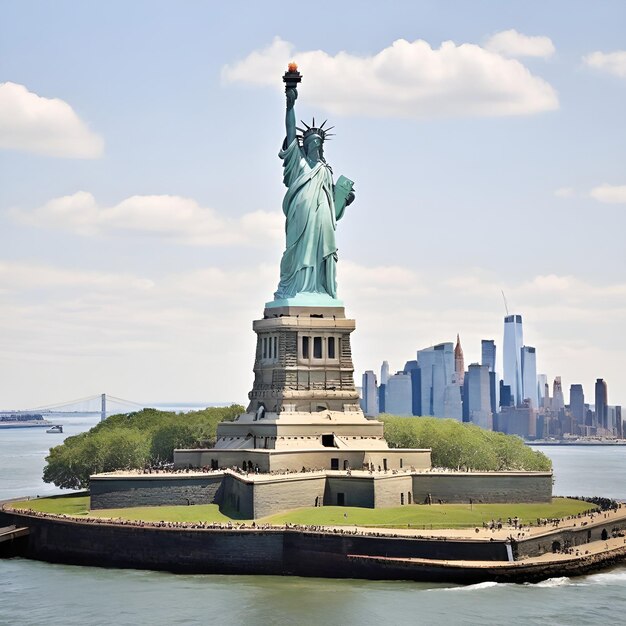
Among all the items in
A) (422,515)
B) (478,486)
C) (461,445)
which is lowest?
(422,515)

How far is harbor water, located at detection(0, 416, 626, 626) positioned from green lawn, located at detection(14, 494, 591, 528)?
6.38 metres

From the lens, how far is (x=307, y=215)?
327ft

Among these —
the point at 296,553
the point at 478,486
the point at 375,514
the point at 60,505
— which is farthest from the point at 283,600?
the point at 60,505

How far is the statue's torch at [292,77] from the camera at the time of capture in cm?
10203

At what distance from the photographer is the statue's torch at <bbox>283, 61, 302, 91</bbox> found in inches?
4017

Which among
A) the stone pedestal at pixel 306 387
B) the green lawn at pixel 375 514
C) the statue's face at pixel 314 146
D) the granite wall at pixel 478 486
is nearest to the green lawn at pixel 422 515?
the green lawn at pixel 375 514

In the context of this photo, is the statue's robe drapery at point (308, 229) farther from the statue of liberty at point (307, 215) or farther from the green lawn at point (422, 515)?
the green lawn at point (422, 515)

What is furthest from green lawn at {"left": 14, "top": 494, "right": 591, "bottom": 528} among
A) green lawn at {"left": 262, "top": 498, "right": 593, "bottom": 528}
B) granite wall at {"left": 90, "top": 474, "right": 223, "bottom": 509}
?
granite wall at {"left": 90, "top": 474, "right": 223, "bottom": 509}

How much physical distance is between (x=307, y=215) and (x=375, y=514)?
30.3 meters

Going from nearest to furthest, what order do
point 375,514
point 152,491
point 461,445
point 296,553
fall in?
point 296,553 → point 375,514 → point 152,491 → point 461,445

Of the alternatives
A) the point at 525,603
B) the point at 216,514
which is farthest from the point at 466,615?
the point at 216,514

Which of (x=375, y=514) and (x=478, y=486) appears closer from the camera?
(x=375, y=514)

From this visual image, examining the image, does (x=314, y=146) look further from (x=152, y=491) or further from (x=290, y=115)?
(x=152, y=491)

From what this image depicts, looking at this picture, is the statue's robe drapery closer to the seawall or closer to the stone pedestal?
the stone pedestal
